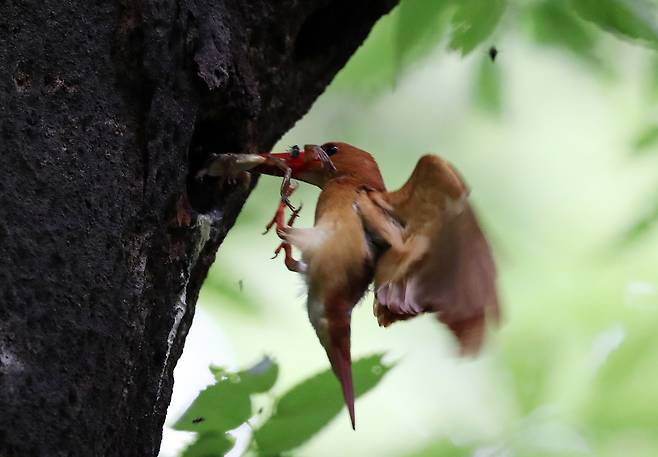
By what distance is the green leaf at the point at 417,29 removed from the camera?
7.55 feet

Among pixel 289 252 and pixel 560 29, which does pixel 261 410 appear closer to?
pixel 289 252

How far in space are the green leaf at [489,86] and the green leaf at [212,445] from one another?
1397 mm

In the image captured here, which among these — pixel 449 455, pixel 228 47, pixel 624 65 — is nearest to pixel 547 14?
pixel 624 65

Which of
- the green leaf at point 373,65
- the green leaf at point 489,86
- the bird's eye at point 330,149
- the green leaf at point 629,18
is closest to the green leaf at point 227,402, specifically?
the bird's eye at point 330,149

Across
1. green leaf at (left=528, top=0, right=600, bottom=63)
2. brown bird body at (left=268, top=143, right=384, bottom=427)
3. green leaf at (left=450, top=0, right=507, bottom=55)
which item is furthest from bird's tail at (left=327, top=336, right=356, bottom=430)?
green leaf at (left=528, top=0, right=600, bottom=63)

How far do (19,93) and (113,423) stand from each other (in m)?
0.52

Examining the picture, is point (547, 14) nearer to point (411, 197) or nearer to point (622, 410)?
point (411, 197)

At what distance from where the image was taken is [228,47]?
180 cm

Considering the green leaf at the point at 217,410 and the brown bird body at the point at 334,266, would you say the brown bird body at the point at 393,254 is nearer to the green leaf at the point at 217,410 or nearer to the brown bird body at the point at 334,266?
the brown bird body at the point at 334,266

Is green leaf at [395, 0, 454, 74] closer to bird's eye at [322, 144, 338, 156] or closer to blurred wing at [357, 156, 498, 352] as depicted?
bird's eye at [322, 144, 338, 156]

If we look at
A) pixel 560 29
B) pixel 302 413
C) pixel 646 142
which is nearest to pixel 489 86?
pixel 560 29

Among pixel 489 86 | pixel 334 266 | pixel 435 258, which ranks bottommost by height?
pixel 435 258

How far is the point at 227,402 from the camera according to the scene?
172 centimetres

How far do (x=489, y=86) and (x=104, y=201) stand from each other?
4.95 ft
